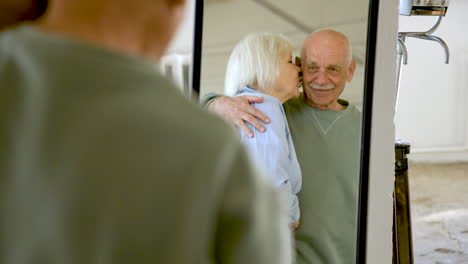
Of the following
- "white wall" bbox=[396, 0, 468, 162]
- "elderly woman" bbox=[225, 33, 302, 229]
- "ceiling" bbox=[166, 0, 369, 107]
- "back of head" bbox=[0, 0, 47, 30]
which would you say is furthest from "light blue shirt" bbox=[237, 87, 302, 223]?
"white wall" bbox=[396, 0, 468, 162]

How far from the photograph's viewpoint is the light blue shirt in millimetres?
1434

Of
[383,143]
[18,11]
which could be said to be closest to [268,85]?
[383,143]

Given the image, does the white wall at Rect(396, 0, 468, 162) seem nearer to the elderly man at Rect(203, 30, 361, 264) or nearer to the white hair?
the elderly man at Rect(203, 30, 361, 264)

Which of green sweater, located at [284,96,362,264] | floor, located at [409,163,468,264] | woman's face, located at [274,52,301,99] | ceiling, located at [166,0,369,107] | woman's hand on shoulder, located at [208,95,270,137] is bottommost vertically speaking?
floor, located at [409,163,468,264]

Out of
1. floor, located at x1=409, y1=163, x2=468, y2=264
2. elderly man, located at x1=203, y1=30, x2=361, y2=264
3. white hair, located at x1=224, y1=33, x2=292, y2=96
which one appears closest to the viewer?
white hair, located at x1=224, y1=33, x2=292, y2=96

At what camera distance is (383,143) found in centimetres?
169

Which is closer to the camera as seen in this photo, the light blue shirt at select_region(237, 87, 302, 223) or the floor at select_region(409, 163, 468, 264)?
the light blue shirt at select_region(237, 87, 302, 223)

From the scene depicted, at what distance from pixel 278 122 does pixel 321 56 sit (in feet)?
0.71

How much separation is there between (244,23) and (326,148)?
41cm

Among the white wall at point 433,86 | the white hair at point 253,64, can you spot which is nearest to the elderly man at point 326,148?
the white hair at point 253,64

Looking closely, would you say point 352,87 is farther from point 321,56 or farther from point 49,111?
point 49,111

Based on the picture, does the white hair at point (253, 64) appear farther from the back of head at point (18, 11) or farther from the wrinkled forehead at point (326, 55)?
the back of head at point (18, 11)

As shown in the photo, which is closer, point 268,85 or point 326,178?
point 268,85

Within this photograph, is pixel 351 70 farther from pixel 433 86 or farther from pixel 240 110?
pixel 433 86
